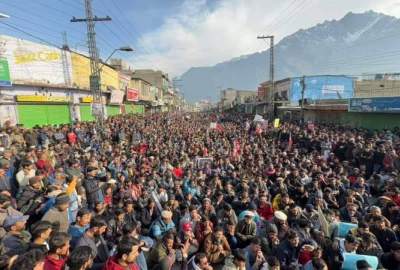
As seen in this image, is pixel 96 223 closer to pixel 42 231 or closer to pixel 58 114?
pixel 42 231

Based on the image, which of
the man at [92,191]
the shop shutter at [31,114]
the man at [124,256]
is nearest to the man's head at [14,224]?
the man at [124,256]

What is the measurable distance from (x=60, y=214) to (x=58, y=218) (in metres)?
0.07

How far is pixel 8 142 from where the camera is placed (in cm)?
1112

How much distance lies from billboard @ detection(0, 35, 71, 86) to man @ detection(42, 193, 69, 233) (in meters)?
13.5

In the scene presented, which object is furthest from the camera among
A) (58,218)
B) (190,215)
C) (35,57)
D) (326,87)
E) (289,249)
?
(326,87)

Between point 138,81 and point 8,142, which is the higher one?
point 138,81

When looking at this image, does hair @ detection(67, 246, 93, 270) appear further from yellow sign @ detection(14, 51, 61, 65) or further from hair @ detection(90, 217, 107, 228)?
yellow sign @ detection(14, 51, 61, 65)

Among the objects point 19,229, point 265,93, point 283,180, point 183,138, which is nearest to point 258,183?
point 283,180

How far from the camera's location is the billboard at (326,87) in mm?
46250

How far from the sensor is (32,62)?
60.2 ft

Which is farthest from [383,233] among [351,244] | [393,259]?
[351,244]

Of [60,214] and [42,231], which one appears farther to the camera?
[60,214]

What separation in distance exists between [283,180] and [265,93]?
54542 mm

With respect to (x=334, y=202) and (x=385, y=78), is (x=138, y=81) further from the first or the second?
(x=334, y=202)
